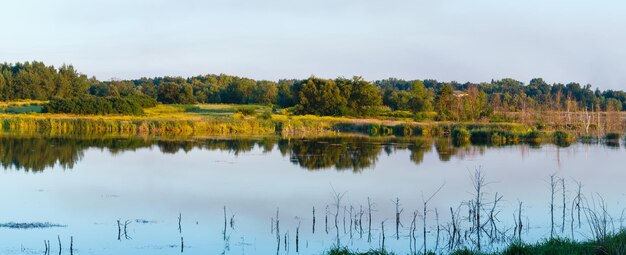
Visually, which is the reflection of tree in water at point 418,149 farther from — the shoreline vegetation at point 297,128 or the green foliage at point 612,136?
the green foliage at point 612,136

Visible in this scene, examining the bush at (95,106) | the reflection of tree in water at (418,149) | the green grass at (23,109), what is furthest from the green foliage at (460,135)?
the green grass at (23,109)

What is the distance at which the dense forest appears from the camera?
60094 mm

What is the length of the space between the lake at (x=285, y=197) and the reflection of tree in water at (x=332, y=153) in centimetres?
11

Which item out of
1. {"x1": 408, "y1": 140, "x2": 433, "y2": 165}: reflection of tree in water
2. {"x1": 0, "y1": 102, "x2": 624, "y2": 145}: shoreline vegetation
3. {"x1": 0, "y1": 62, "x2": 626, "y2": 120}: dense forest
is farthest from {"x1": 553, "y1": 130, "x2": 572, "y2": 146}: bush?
{"x1": 0, "y1": 62, "x2": 626, "y2": 120}: dense forest

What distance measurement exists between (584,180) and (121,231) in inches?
548

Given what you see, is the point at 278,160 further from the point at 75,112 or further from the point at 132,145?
the point at 75,112

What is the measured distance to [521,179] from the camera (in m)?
20.7

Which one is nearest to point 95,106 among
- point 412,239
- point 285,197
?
point 285,197

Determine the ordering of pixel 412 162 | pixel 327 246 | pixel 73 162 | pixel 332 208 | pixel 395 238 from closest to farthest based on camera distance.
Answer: pixel 327 246 < pixel 395 238 < pixel 332 208 < pixel 73 162 < pixel 412 162

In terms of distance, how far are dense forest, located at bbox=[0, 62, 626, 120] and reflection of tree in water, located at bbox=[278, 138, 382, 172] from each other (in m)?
23.3

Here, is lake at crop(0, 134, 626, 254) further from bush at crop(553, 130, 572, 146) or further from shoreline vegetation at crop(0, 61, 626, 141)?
shoreline vegetation at crop(0, 61, 626, 141)

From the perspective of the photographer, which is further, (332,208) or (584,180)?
(584,180)

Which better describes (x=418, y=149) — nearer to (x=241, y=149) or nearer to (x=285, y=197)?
(x=241, y=149)

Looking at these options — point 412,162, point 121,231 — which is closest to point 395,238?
point 121,231
